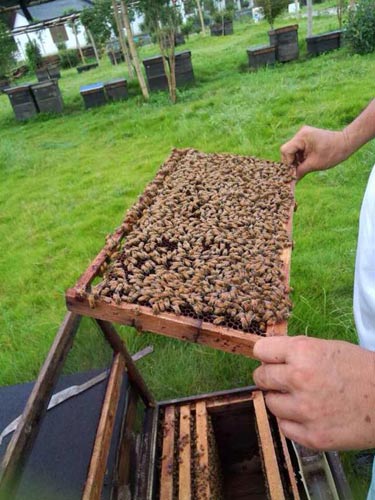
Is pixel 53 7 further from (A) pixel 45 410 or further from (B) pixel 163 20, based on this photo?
(A) pixel 45 410

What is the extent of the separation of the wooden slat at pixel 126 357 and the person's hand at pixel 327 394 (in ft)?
4.14

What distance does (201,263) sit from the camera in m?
1.90

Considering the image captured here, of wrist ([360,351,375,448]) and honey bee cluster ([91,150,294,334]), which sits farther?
honey bee cluster ([91,150,294,334])

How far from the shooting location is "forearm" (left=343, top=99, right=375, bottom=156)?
239 cm

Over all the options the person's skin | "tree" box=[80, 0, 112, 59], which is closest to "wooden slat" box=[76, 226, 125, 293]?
the person's skin

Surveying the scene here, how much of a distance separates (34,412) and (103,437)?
1.21 ft

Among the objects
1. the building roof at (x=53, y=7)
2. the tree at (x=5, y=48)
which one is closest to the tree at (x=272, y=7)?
the tree at (x=5, y=48)

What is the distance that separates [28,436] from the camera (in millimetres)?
1538

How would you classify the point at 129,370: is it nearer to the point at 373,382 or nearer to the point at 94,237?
the point at 373,382

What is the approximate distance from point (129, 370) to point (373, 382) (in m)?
1.59

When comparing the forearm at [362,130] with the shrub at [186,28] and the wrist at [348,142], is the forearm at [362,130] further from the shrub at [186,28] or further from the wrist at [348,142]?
the shrub at [186,28]

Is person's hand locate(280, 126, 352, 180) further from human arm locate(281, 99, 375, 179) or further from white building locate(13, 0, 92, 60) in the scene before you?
white building locate(13, 0, 92, 60)

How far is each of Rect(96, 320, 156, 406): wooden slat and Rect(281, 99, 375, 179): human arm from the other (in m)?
1.52

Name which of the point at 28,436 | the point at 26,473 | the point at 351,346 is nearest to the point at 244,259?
the point at 351,346
